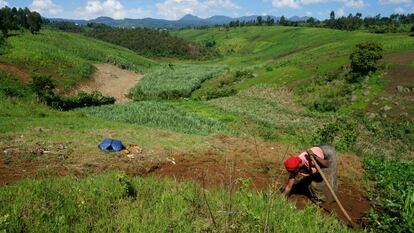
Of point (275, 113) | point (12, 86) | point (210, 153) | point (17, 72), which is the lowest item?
point (275, 113)

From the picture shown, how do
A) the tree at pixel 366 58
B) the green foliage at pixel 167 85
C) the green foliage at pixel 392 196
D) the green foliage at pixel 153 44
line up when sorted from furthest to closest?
the green foliage at pixel 153 44
the green foliage at pixel 167 85
the tree at pixel 366 58
the green foliage at pixel 392 196

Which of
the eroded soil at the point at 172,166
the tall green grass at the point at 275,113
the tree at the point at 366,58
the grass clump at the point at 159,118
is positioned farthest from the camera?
the tree at the point at 366,58

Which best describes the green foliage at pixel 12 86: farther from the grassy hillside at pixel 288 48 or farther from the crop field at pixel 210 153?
the grassy hillside at pixel 288 48

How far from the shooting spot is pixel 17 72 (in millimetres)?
35031

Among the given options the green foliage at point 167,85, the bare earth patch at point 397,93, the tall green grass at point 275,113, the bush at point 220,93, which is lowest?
the green foliage at point 167,85

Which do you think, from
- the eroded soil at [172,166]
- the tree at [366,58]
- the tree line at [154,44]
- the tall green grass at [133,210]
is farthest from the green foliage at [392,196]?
the tree line at [154,44]

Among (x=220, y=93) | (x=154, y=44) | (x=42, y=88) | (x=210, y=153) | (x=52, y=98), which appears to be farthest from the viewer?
(x=154, y=44)

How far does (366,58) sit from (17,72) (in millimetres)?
32836

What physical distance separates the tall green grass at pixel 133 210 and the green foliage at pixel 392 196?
68.7 inches

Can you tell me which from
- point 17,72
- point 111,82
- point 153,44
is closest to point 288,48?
point 153,44

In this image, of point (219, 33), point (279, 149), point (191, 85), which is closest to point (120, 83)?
point (191, 85)

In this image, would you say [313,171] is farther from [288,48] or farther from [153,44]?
[153,44]

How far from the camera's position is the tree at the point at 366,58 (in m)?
34.5

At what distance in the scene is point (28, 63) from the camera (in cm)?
4038
